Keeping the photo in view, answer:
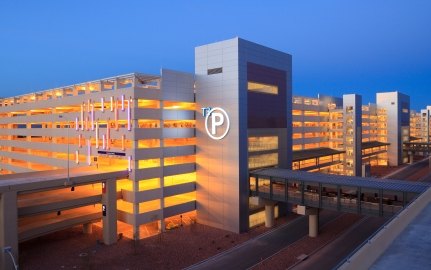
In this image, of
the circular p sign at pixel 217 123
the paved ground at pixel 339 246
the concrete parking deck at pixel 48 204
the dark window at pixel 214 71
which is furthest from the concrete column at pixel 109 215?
the paved ground at pixel 339 246

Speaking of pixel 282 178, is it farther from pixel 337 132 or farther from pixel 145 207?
pixel 337 132

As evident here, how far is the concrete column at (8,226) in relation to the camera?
110 ft

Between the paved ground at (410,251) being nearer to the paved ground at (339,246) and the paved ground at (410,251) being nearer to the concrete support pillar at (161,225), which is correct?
the paved ground at (339,246)

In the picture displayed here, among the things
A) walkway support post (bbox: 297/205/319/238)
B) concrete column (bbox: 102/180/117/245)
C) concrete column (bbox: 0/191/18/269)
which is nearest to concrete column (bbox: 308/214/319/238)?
walkway support post (bbox: 297/205/319/238)

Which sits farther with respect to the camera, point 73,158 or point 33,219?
point 73,158

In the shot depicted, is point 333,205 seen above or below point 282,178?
below

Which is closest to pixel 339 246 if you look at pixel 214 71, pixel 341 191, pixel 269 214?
pixel 341 191

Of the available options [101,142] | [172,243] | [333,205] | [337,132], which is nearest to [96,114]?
[101,142]

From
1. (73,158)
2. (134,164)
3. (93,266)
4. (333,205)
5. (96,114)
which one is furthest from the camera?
(73,158)

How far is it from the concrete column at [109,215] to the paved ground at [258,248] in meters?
12.9

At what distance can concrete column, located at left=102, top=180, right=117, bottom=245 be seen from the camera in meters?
42.2

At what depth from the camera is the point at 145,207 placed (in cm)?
4838

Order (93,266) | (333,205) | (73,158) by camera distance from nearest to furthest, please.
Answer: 1. (93,266)
2. (333,205)
3. (73,158)

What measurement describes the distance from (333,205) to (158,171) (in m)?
24.5
